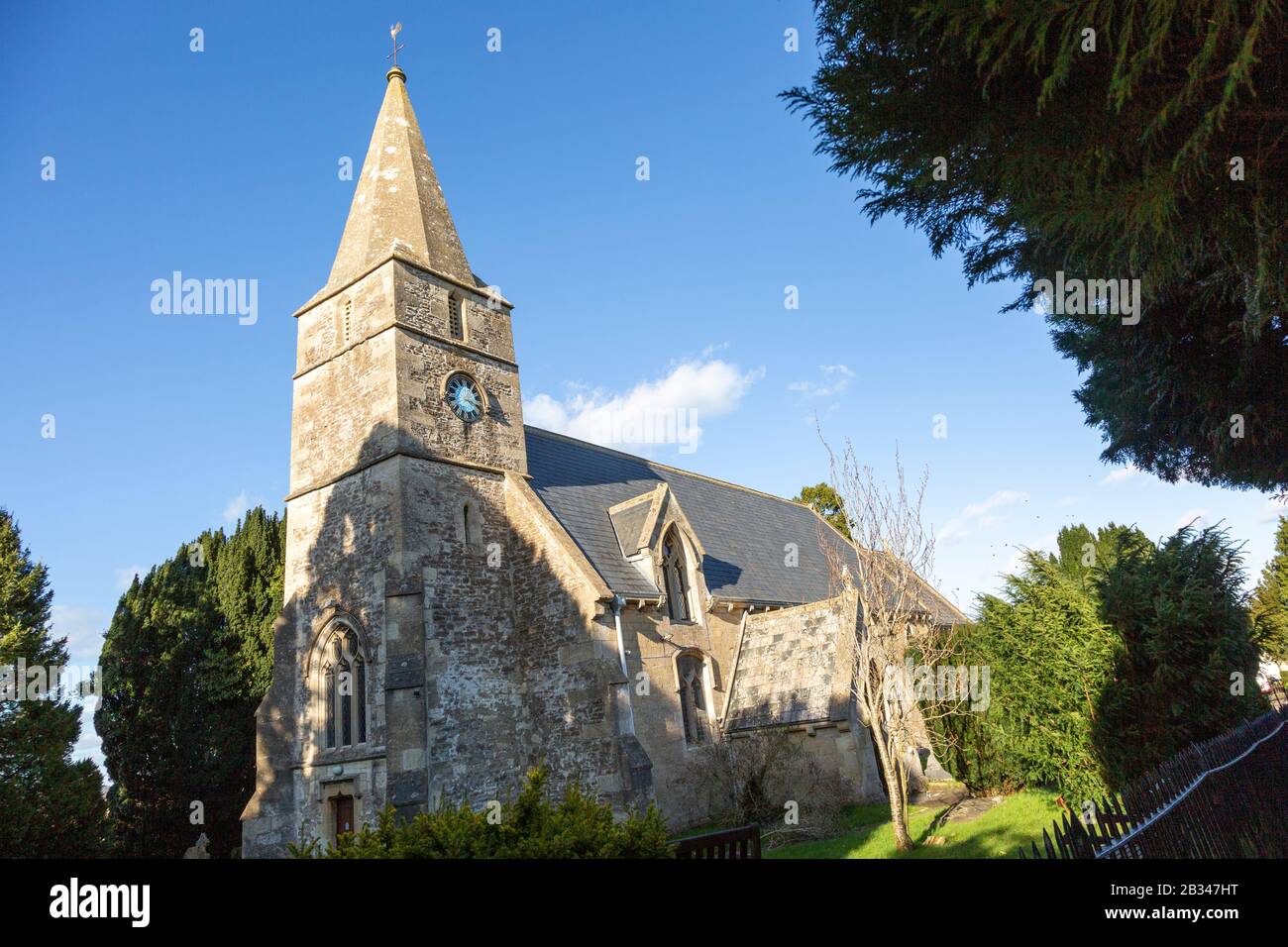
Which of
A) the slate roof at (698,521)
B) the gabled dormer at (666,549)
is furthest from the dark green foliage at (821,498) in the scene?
the gabled dormer at (666,549)

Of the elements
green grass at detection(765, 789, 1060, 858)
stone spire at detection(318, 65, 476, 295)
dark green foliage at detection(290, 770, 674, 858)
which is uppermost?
stone spire at detection(318, 65, 476, 295)

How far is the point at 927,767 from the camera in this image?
18.7m

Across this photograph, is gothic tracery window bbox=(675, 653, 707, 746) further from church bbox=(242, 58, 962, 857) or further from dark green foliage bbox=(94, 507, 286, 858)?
dark green foliage bbox=(94, 507, 286, 858)

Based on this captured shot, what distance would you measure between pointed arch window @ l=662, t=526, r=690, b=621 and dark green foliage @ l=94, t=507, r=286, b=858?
39.2ft

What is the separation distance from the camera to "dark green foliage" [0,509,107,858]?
1744 cm

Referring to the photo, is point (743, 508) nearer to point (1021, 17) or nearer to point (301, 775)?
point (301, 775)

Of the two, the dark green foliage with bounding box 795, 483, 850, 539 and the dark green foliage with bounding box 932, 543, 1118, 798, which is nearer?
the dark green foliage with bounding box 932, 543, 1118, 798

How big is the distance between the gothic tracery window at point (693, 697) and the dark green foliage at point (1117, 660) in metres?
7.08

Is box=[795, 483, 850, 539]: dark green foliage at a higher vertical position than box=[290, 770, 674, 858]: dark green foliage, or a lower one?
higher

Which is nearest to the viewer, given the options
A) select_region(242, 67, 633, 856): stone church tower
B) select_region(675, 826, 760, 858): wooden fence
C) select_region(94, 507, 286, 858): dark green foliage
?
select_region(675, 826, 760, 858): wooden fence

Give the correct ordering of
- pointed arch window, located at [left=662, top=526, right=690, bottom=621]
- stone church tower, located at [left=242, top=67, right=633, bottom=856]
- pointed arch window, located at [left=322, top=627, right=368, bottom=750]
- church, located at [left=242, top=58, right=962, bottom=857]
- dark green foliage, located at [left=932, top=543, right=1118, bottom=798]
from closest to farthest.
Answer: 1. dark green foliage, located at [left=932, top=543, right=1118, bottom=798]
2. stone church tower, located at [left=242, top=67, right=633, bottom=856]
3. church, located at [left=242, top=58, right=962, bottom=857]
4. pointed arch window, located at [left=322, top=627, right=368, bottom=750]
5. pointed arch window, located at [left=662, top=526, right=690, bottom=621]

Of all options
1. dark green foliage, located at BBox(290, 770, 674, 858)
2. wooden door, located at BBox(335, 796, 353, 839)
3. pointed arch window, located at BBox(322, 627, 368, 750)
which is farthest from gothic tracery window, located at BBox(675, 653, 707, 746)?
dark green foliage, located at BBox(290, 770, 674, 858)
